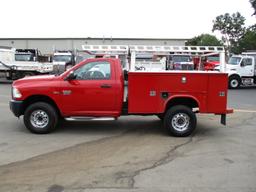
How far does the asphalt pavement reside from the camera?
19.8 feet

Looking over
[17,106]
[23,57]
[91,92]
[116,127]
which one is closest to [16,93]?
[17,106]

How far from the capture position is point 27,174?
6465 mm

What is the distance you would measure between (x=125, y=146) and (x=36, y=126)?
2474 millimetres

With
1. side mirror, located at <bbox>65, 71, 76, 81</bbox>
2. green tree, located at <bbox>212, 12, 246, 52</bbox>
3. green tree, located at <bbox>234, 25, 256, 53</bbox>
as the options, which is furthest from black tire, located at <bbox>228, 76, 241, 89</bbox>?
green tree, located at <bbox>212, 12, 246, 52</bbox>

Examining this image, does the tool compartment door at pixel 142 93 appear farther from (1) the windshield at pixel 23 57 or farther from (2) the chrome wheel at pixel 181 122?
(1) the windshield at pixel 23 57

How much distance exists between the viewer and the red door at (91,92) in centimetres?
974

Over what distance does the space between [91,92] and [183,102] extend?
88.3 inches

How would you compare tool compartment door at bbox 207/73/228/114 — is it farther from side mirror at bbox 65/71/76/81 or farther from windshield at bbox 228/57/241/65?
windshield at bbox 228/57/241/65

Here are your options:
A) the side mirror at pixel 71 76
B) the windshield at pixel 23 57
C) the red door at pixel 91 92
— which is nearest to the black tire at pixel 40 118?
the red door at pixel 91 92

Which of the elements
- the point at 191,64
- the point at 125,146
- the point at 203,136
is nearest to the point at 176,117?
the point at 203,136

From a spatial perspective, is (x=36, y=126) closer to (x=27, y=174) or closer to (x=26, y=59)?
(x=27, y=174)

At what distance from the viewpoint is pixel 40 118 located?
9.84 metres

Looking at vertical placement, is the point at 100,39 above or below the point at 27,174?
above

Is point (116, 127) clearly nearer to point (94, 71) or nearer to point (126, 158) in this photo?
point (94, 71)
